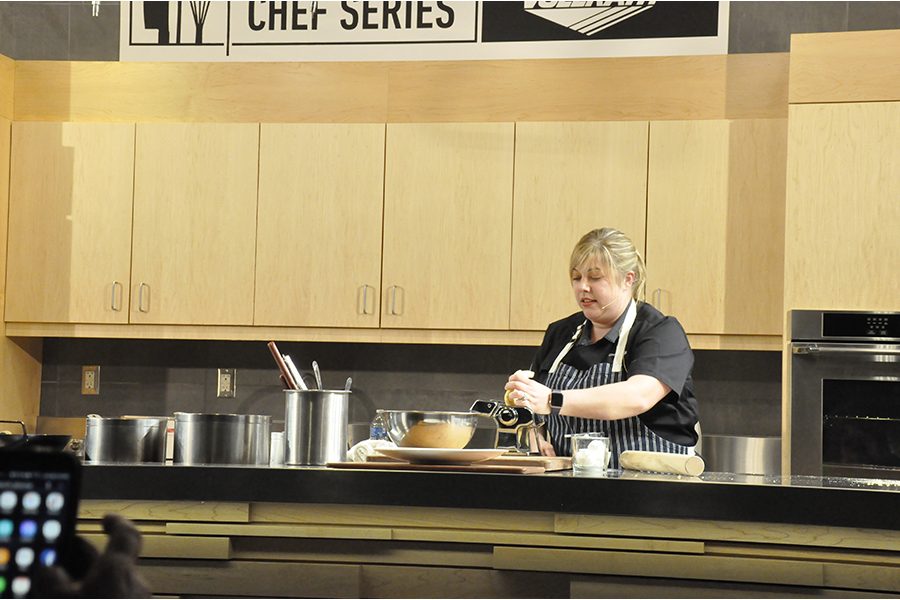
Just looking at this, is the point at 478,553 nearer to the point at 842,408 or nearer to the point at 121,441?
the point at 121,441

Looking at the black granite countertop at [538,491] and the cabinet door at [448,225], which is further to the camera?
the cabinet door at [448,225]

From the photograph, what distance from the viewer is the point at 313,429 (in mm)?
2148

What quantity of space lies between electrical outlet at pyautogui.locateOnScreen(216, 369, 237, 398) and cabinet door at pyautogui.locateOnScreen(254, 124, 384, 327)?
0.53 metres

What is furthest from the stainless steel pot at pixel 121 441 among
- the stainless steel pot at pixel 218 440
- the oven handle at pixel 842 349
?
the oven handle at pixel 842 349

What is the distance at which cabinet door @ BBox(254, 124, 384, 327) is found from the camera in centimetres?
423

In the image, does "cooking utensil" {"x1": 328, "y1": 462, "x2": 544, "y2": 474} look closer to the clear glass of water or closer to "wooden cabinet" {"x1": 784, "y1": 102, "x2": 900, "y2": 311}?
the clear glass of water

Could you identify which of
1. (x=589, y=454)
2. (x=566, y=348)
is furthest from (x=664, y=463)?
(x=566, y=348)

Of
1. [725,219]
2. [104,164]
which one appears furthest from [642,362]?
[104,164]

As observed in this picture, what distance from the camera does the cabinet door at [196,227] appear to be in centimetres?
429

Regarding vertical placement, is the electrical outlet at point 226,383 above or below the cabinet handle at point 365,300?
below

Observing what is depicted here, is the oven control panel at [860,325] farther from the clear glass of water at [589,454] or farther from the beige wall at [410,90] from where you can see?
the clear glass of water at [589,454]

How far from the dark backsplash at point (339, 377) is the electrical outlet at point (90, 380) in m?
0.02

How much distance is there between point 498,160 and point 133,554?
3555 mm

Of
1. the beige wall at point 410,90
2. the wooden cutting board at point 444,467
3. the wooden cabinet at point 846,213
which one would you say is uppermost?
the beige wall at point 410,90
